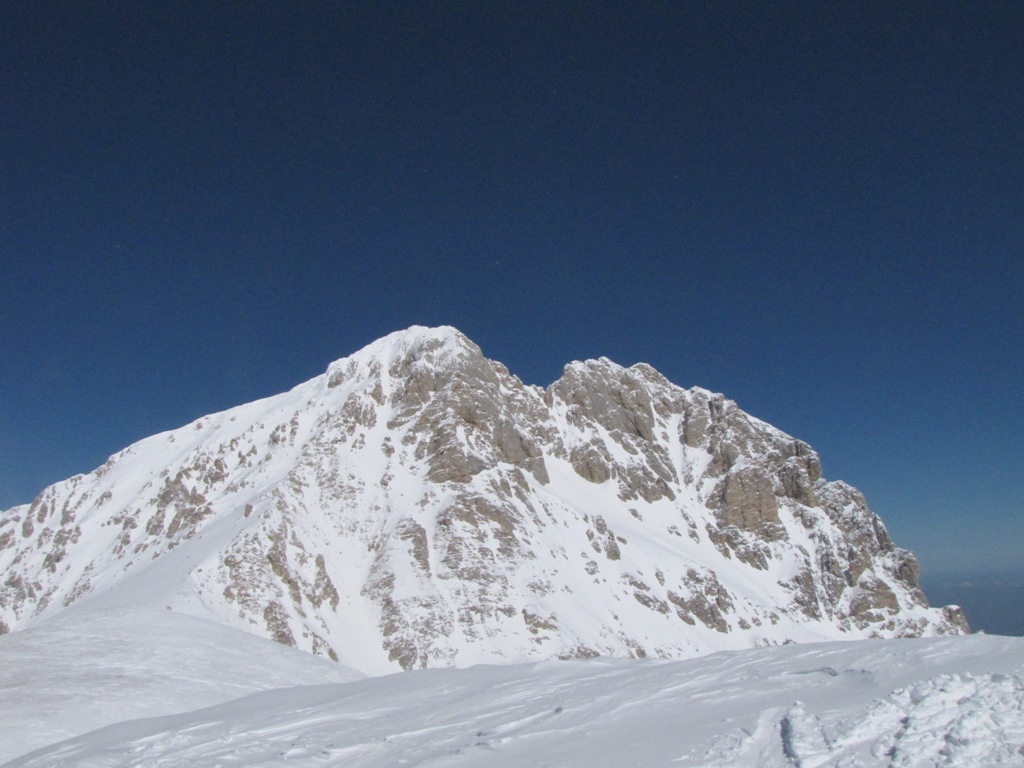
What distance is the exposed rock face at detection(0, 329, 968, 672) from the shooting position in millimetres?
76375

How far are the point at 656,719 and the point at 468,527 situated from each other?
79636mm

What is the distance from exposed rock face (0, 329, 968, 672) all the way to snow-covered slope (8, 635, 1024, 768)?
2185 inches

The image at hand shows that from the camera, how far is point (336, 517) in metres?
90.8

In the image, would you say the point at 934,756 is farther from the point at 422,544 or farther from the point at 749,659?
the point at 422,544

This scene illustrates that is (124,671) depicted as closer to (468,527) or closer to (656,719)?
(656,719)

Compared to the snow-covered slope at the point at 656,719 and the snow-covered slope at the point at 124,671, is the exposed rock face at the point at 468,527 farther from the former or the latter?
the snow-covered slope at the point at 656,719

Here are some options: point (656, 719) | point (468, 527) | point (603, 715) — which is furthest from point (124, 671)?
point (468, 527)

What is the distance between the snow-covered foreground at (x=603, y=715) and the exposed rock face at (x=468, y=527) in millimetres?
52945

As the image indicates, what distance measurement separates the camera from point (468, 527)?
3489 inches

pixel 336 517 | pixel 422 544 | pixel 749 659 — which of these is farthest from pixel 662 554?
pixel 749 659

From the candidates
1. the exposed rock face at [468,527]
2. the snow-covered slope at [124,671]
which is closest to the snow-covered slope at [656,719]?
the snow-covered slope at [124,671]

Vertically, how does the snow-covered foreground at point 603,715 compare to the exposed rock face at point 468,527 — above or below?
below

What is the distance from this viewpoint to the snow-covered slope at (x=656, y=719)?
7879 millimetres

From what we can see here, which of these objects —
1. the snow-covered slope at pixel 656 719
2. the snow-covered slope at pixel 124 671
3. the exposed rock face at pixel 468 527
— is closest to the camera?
the snow-covered slope at pixel 656 719
